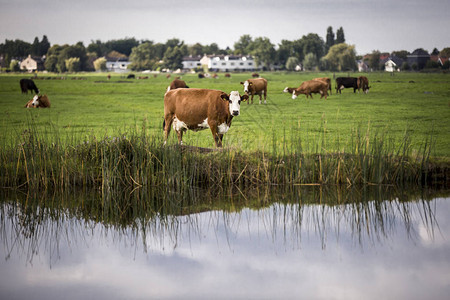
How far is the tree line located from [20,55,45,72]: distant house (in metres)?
1.24

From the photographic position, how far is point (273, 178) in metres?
10.0

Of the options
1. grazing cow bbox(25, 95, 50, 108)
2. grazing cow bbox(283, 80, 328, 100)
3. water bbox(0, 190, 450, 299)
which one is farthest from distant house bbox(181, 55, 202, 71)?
water bbox(0, 190, 450, 299)

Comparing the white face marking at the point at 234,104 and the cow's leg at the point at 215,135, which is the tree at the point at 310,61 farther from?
the white face marking at the point at 234,104

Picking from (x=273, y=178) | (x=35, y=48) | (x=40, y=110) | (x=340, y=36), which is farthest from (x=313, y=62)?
(x=273, y=178)

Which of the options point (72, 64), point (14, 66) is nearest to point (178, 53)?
point (72, 64)

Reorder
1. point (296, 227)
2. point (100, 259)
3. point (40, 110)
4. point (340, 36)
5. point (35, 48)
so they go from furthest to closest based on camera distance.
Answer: point (340, 36) < point (35, 48) < point (40, 110) < point (296, 227) < point (100, 259)

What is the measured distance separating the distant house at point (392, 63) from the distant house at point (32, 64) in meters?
47.9

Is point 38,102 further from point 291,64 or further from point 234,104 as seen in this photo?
point 291,64

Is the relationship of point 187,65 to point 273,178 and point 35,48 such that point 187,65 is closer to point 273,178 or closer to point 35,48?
point 35,48

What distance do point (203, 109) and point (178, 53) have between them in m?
103

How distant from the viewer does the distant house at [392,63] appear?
5025cm

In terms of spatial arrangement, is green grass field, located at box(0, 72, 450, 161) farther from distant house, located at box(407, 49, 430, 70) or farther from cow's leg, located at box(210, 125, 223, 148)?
distant house, located at box(407, 49, 430, 70)

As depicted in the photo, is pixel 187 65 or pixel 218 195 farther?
pixel 187 65

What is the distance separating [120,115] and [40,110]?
4549mm
